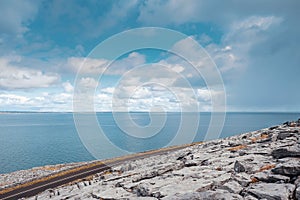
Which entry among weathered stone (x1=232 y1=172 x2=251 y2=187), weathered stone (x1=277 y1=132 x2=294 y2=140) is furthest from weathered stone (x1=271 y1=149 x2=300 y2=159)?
weathered stone (x1=277 y1=132 x2=294 y2=140)

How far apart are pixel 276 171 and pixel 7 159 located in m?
87.5

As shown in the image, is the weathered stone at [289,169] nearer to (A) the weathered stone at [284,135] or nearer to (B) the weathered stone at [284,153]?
(B) the weathered stone at [284,153]

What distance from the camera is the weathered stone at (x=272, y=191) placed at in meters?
9.15

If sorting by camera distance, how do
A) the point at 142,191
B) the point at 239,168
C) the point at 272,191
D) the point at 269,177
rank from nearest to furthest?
the point at 272,191
the point at 269,177
the point at 142,191
the point at 239,168

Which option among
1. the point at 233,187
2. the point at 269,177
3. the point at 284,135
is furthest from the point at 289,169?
the point at 284,135

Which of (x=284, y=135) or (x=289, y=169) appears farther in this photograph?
(x=284, y=135)

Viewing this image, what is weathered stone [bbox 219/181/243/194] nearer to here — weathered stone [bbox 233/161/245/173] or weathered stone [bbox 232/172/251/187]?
weathered stone [bbox 232/172/251/187]

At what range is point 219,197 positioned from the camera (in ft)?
31.2

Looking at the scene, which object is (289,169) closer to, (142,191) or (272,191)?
(272,191)

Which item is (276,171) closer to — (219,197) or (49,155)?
(219,197)

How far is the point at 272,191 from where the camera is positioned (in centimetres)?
962

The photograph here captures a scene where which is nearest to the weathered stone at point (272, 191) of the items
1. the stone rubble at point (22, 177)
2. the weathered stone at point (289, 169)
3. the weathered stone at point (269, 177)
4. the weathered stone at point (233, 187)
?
the weathered stone at point (233, 187)

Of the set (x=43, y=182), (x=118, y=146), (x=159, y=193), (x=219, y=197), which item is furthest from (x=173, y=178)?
(x=118, y=146)

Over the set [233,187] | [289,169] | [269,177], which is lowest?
[233,187]
